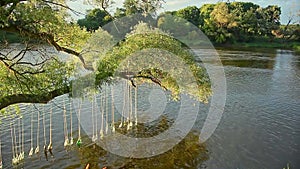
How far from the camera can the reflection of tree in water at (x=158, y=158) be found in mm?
13688

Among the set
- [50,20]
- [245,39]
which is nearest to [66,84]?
[50,20]

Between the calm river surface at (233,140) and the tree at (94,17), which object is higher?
the tree at (94,17)

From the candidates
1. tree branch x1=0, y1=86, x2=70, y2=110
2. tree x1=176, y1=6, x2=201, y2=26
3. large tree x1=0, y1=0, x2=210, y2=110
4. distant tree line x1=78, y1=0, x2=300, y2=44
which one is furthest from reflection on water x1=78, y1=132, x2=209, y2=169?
tree x1=176, y1=6, x2=201, y2=26

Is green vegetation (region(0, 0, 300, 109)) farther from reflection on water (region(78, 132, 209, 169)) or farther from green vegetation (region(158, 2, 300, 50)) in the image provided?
green vegetation (region(158, 2, 300, 50))

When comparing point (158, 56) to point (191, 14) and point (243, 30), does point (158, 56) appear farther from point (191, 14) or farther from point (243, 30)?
point (191, 14)

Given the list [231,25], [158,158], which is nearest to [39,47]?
[158,158]

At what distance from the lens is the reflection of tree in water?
1369 centimetres

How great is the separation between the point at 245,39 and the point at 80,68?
63.4m

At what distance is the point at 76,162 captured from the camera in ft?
44.9

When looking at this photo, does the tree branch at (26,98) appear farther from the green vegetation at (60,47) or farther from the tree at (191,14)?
the tree at (191,14)

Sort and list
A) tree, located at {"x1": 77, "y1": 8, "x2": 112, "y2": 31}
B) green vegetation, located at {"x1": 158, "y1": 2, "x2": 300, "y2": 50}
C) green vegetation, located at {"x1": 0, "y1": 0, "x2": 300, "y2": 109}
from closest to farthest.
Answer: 1. green vegetation, located at {"x1": 0, "y1": 0, "x2": 300, "y2": 109}
2. tree, located at {"x1": 77, "y1": 8, "x2": 112, "y2": 31}
3. green vegetation, located at {"x1": 158, "y1": 2, "x2": 300, "y2": 50}

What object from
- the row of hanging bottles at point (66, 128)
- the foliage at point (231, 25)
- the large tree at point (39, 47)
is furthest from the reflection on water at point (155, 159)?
Result: the foliage at point (231, 25)

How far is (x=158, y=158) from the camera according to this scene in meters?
14.4

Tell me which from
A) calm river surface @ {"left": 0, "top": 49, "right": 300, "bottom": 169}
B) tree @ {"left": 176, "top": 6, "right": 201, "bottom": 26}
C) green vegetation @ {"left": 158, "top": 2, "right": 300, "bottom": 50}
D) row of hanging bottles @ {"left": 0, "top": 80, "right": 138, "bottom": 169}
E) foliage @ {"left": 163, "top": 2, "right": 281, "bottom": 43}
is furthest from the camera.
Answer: tree @ {"left": 176, "top": 6, "right": 201, "bottom": 26}
